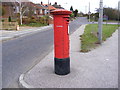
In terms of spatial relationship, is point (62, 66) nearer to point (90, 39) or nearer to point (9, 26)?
point (90, 39)

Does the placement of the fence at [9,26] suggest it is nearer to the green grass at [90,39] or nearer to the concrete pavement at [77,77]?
the green grass at [90,39]

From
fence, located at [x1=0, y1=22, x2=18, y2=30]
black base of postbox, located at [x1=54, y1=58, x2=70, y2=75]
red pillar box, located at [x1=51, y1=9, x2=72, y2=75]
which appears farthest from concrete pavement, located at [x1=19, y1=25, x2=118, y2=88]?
fence, located at [x1=0, y1=22, x2=18, y2=30]

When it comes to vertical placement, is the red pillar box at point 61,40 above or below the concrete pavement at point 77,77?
above

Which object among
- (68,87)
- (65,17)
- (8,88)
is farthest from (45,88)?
(65,17)

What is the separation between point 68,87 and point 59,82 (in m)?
0.38

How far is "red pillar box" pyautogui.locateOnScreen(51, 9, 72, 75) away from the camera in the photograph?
458 cm

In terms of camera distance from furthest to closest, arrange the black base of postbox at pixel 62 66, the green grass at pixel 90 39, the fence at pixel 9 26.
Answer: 1. the fence at pixel 9 26
2. the green grass at pixel 90 39
3. the black base of postbox at pixel 62 66

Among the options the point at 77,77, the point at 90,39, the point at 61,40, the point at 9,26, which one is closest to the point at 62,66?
the point at 77,77

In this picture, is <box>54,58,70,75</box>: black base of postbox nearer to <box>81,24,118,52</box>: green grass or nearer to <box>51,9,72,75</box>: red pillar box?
<box>51,9,72,75</box>: red pillar box

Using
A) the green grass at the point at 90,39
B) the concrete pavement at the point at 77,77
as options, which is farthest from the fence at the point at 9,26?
the concrete pavement at the point at 77,77

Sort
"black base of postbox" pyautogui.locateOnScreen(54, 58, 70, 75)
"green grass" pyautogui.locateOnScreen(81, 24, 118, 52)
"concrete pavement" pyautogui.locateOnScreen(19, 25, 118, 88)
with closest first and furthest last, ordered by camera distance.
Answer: "concrete pavement" pyautogui.locateOnScreen(19, 25, 118, 88), "black base of postbox" pyautogui.locateOnScreen(54, 58, 70, 75), "green grass" pyautogui.locateOnScreen(81, 24, 118, 52)

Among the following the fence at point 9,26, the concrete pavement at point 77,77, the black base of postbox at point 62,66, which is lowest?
the concrete pavement at point 77,77

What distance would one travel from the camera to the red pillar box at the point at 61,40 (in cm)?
458

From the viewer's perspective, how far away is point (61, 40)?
185 inches
